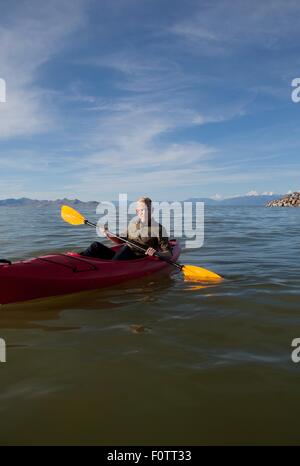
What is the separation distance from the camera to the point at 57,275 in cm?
568

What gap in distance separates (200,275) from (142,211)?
1.82 meters

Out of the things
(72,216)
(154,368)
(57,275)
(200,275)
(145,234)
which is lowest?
(154,368)

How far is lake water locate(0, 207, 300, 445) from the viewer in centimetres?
267

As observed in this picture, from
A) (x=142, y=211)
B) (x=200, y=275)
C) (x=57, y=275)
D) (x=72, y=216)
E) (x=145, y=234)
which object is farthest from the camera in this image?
(x=72, y=216)

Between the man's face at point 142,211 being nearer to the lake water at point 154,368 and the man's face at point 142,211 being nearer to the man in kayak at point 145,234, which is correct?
the man in kayak at point 145,234

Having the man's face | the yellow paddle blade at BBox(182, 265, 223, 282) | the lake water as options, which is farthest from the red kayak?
the man's face

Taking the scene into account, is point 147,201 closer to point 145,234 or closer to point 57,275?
point 145,234

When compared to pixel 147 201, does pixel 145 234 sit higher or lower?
lower

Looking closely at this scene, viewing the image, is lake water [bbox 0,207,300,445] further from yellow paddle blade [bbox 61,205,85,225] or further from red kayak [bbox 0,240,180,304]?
yellow paddle blade [bbox 61,205,85,225]

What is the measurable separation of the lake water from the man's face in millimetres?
1933

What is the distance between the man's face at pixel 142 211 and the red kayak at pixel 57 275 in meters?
1.22

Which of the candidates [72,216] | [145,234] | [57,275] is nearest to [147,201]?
[145,234]
